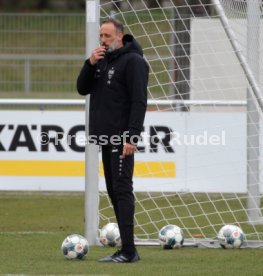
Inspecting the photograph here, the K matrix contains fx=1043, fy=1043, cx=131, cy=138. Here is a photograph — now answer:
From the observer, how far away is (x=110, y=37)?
29.7 feet

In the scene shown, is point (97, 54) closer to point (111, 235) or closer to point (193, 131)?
point (111, 235)

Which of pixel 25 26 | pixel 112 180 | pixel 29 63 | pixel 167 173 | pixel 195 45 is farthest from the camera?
pixel 29 63

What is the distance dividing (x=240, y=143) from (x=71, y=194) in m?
2.43

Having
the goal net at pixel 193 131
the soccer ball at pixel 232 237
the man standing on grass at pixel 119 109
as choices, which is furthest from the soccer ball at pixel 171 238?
the goal net at pixel 193 131

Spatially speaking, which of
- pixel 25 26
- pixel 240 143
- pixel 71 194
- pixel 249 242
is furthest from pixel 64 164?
pixel 25 26

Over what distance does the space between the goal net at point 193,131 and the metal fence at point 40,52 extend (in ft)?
15.8

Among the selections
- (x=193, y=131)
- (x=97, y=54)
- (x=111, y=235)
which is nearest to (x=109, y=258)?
(x=111, y=235)

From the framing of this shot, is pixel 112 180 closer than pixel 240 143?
Yes

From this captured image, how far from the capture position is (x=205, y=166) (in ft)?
45.7

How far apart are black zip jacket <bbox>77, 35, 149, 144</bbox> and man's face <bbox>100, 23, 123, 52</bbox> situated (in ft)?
0.19

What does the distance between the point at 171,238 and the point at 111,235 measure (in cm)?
58

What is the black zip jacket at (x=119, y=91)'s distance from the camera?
8.93m

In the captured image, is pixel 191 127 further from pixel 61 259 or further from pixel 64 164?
pixel 61 259

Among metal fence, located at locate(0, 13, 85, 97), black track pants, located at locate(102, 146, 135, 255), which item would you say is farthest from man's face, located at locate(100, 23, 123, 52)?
metal fence, located at locate(0, 13, 85, 97)
